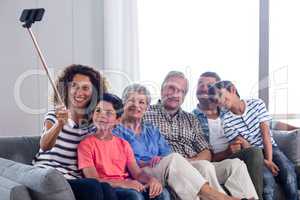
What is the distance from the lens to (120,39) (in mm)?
3771

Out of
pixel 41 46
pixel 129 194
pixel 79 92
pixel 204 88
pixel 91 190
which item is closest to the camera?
pixel 91 190

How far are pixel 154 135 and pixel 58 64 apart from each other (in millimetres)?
1251

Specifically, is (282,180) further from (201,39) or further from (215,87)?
(201,39)

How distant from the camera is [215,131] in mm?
3053

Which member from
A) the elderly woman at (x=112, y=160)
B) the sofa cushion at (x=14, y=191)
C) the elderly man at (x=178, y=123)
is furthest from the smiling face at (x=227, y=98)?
the sofa cushion at (x=14, y=191)

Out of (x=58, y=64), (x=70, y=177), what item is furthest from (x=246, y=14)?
(x=70, y=177)

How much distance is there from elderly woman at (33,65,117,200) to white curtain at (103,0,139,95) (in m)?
1.06

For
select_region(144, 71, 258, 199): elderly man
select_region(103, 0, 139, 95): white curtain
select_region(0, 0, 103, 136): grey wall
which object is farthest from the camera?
select_region(103, 0, 139, 95): white curtain

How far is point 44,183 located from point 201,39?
2337 millimetres

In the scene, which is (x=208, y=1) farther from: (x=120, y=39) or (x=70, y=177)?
(x=70, y=177)

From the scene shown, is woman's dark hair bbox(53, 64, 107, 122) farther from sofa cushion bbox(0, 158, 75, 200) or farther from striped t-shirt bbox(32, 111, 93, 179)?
sofa cushion bbox(0, 158, 75, 200)

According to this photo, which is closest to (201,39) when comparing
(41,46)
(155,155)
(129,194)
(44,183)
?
(41,46)

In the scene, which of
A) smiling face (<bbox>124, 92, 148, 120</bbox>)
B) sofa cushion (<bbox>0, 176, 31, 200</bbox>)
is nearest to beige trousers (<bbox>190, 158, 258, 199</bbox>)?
smiling face (<bbox>124, 92, 148, 120</bbox>)

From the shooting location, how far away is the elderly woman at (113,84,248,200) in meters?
2.43
